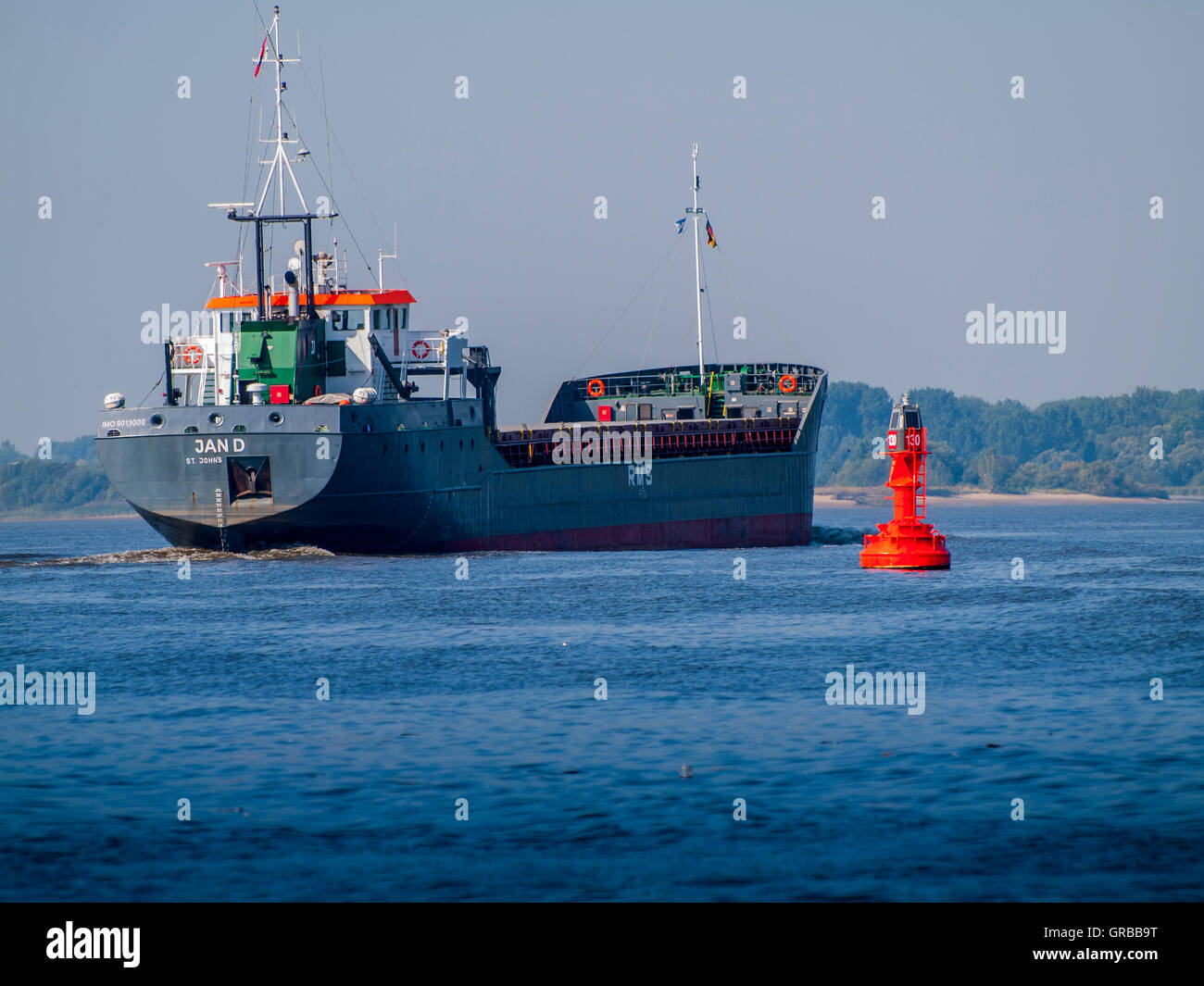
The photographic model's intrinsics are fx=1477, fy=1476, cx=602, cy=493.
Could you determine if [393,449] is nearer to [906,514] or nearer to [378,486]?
[378,486]

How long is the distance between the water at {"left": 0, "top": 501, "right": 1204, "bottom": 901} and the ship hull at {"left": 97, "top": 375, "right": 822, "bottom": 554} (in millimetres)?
7932

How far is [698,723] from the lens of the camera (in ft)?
72.0

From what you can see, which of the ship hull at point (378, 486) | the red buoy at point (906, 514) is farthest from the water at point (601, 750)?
the ship hull at point (378, 486)

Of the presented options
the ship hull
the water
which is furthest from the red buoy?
the ship hull

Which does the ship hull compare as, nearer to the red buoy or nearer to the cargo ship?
the cargo ship

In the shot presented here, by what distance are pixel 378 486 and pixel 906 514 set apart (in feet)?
57.0

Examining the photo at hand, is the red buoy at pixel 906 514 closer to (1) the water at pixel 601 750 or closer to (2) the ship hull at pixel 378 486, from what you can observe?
(1) the water at pixel 601 750

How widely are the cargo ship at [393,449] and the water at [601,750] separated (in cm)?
816

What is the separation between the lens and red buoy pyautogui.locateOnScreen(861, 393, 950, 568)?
4481cm

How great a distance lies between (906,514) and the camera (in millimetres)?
46719

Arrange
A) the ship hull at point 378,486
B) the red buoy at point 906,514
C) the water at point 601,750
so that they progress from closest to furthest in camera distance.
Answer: the water at point 601,750
the red buoy at point 906,514
the ship hull at point 378,486

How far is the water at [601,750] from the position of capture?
47.5ft
